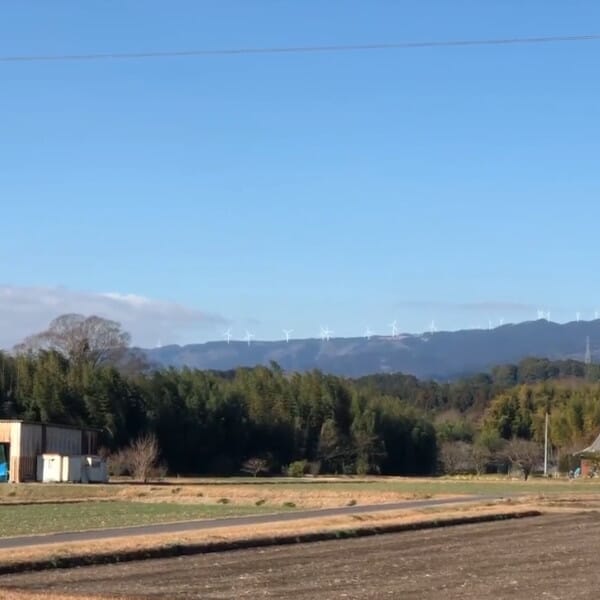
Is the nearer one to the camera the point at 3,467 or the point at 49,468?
the point at 3,467

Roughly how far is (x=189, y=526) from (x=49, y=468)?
3782 centimetres

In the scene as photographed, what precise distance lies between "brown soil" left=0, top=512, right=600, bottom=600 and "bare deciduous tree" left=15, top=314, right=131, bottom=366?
82.7 m

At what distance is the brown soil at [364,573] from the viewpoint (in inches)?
607

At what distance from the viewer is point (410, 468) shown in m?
103

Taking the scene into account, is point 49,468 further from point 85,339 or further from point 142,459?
point 85,339

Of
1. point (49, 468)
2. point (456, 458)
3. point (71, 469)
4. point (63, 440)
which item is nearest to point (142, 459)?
point (63, 440)

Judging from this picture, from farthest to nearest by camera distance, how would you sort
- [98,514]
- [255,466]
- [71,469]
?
[255,466] → [71,469] → [98,514]

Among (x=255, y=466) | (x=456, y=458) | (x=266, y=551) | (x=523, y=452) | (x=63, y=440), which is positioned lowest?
(x=456, y=458)

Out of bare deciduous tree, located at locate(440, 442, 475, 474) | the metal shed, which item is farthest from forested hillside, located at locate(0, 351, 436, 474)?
the metal shed

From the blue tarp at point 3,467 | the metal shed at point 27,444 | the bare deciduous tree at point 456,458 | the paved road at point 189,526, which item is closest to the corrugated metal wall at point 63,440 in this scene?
the metal shed at point 27,444

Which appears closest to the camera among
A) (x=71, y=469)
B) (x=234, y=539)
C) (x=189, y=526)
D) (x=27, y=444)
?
(x=234, y=539)

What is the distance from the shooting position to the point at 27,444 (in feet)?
212

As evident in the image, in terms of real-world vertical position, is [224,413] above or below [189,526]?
above

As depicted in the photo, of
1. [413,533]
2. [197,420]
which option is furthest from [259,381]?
[413,533]
